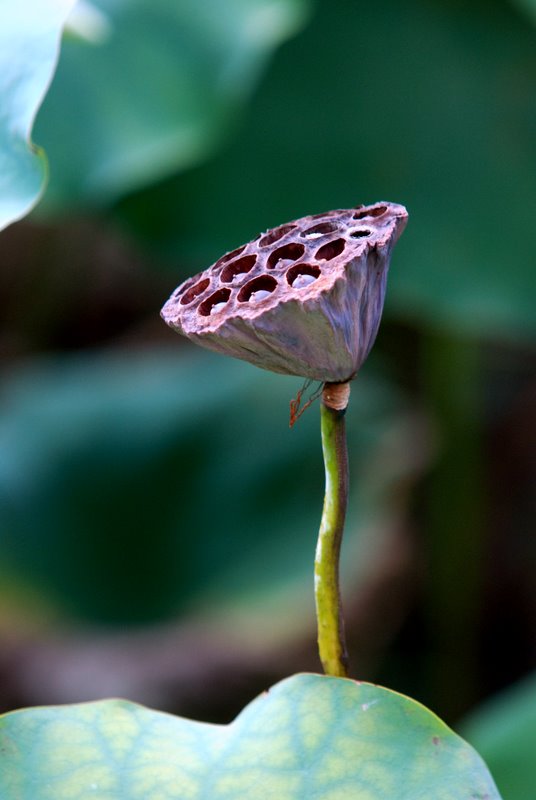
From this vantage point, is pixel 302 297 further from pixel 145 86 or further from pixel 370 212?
pixel 145 86

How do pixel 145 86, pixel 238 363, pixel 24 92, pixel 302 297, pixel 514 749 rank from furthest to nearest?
1. pixel 238 363
2. pixel 145 86
3. pixel 514 749
4. pixel 24 92
5. pixel 302 297

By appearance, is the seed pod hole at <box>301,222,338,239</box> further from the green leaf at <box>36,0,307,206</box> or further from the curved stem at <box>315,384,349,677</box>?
the green leaf at <box>36,0,307,206</box>

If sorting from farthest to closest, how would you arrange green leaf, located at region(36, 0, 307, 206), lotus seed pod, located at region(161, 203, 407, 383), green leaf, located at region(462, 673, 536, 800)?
green leaf, located at region(36, 0, 307, 206) < green leaf, located at region(462, 673, 536, 800) < lotus seed pod, located at region(161, 203, 407, 383)

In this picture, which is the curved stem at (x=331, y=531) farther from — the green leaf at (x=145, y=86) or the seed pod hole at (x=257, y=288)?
the green leaf at (x=145, y=86)

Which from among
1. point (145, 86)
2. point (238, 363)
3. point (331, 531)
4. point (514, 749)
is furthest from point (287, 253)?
point (238, 363)

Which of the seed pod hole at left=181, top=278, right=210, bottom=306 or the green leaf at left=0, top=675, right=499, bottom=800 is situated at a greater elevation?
the seed pod hole at left=181, top=278, right=210, bottom=306

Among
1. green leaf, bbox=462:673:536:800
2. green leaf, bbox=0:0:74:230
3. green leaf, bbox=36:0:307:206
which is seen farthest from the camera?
green leaf, bbox=36:0:307:206

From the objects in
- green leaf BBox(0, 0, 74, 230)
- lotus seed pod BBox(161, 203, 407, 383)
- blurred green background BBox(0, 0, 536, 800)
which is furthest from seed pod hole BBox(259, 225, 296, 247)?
blurred green background BBox(0, 0, 536, 800)

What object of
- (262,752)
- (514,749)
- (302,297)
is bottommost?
(514,749)
